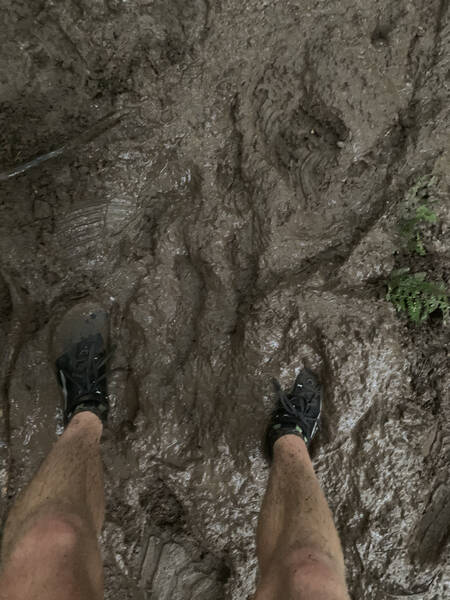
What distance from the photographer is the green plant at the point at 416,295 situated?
2.62 m

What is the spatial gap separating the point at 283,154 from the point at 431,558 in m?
2.31

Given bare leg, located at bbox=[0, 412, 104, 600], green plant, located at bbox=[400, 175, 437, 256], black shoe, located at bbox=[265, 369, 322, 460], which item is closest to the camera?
bare leg, located at bbox=[0, 412, 104, 600]

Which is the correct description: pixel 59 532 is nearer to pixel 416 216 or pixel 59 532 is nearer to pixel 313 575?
pixel 313 575

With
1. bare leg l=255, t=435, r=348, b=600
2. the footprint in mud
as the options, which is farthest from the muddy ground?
bare leg l=255, t=435, r=348, b=600

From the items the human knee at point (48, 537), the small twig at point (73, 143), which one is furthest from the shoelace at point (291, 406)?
the small twig at point (73, 143)

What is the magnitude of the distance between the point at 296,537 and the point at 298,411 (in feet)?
2.18

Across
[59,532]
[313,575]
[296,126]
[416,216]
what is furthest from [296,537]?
[296,126]

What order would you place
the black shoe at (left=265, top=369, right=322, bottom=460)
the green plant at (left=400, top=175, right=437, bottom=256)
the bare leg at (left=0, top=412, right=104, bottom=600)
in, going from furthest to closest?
the green plant at (left=400, top=175, right=437, bottom=256) < the black shoe at (left=265, top=369, right=322, bottom=460) < the bare leg at (left=0, top=412, right=104, bottom=600)

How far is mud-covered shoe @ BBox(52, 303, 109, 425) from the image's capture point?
261cm

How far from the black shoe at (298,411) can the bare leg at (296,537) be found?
63 millimetres

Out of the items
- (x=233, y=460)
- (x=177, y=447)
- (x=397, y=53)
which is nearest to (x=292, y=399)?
(x=233, y=460)

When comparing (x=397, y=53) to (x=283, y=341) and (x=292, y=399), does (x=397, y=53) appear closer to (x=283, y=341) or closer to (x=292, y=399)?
(x=283, y=341)

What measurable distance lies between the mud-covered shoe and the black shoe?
923mm

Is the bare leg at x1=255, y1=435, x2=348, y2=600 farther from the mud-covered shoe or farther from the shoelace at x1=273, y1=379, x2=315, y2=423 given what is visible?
the mud-covered shoe
